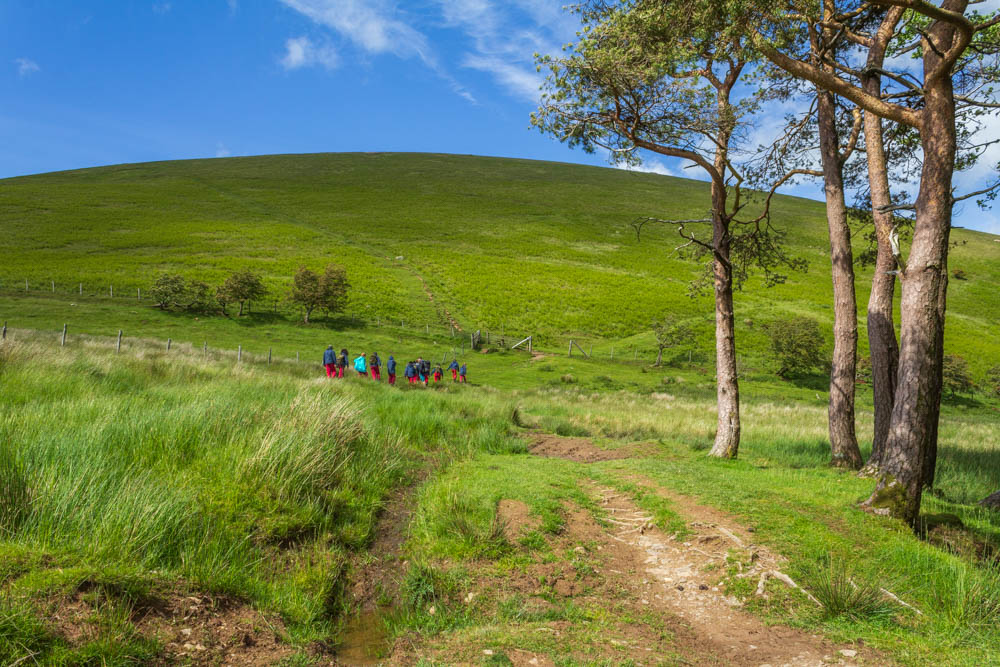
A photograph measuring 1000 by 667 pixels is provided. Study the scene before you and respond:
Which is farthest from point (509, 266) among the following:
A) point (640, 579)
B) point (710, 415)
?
point (640, 579)

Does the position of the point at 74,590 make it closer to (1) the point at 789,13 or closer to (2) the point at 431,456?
(2) the point at 431,456

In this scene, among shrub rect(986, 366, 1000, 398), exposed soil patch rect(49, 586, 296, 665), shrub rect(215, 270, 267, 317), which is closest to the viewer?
exposed soil patch rect(49, 586, 296, 665)

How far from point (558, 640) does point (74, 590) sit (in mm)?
3366

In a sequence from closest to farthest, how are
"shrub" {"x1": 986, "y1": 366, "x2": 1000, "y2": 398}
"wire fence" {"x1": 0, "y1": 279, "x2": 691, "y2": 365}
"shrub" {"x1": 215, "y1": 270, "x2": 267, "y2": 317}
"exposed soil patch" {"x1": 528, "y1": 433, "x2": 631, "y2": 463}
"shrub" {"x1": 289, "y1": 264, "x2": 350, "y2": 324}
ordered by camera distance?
"exposed soil patch" {"x1": 528, "y1": 433, "x2": 631, "y2": 463}, "shrub" {"x1": 986, "y1": 366, "x2": 1000, "y2": 398}, "wire fence" {"x1": 0, "y1": 279, "x2": 691, "y2": 365}, "shrub" {"x1": 215, "y1": 270, "x2": 267, "y2": 317}, "shrub" {"x1": 289, "y1": 264, "x2": 350, "y2": 324}

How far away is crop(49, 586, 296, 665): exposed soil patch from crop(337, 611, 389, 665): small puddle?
1.64 feet

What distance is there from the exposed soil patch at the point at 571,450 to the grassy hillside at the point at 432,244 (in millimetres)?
33199

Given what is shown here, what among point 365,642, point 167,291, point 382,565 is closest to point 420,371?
point 382,565

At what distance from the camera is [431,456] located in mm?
9648

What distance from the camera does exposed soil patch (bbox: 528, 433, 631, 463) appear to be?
10961 millimetres

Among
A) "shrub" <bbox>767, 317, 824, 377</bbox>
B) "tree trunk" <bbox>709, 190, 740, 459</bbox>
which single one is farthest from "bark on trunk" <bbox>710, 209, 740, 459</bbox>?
"shrub" <bbox>767, 317, 824, 377</bbox>

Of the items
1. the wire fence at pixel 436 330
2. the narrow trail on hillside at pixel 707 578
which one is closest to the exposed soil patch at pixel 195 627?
the narrow trail on hillside at pixel 707 578

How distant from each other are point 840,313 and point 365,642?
1061 centimetres

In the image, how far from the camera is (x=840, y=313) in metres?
10.5

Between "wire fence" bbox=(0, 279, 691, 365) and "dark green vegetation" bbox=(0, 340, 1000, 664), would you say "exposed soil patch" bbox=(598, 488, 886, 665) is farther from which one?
"wire fence" bbox=(0, 279, 691, 365)
